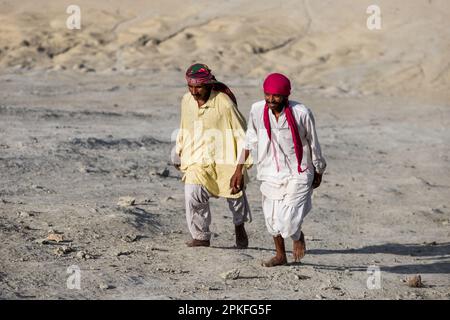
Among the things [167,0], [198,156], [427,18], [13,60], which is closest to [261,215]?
[198,156]

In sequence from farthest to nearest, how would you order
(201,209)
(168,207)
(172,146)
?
(172,146) < (168,207) < (201,209)

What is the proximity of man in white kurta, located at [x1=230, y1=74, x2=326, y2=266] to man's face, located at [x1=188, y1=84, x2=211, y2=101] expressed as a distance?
1.75 ft

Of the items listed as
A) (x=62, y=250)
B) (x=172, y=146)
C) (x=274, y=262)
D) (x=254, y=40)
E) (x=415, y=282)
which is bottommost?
(x=415, y=282)

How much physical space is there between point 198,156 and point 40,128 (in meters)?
6.17

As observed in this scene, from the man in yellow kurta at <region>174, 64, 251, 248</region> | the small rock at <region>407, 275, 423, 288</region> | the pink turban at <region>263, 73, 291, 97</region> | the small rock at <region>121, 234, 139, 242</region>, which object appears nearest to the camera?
the pink turban at <region>263, 73, 291, 97</region>

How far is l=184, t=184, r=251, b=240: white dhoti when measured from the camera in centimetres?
788

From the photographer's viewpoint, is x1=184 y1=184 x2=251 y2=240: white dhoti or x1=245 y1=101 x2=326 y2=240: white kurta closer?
x1=245 y1=101 x2=326 y2=240: white kurta

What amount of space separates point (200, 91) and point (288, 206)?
3.85ft

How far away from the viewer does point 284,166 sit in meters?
7.34

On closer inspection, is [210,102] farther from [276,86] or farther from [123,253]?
[123,253]

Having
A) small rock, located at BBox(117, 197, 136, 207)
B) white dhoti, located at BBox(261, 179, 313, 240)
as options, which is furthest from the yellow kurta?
small rock, located at BBox(117, 197, 136, 207)

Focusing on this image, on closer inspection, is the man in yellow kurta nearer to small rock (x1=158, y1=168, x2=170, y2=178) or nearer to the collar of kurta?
the collar of kurta

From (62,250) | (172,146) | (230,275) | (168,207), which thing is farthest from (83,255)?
(172,146)

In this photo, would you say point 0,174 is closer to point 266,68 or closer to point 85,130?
point 85,130
